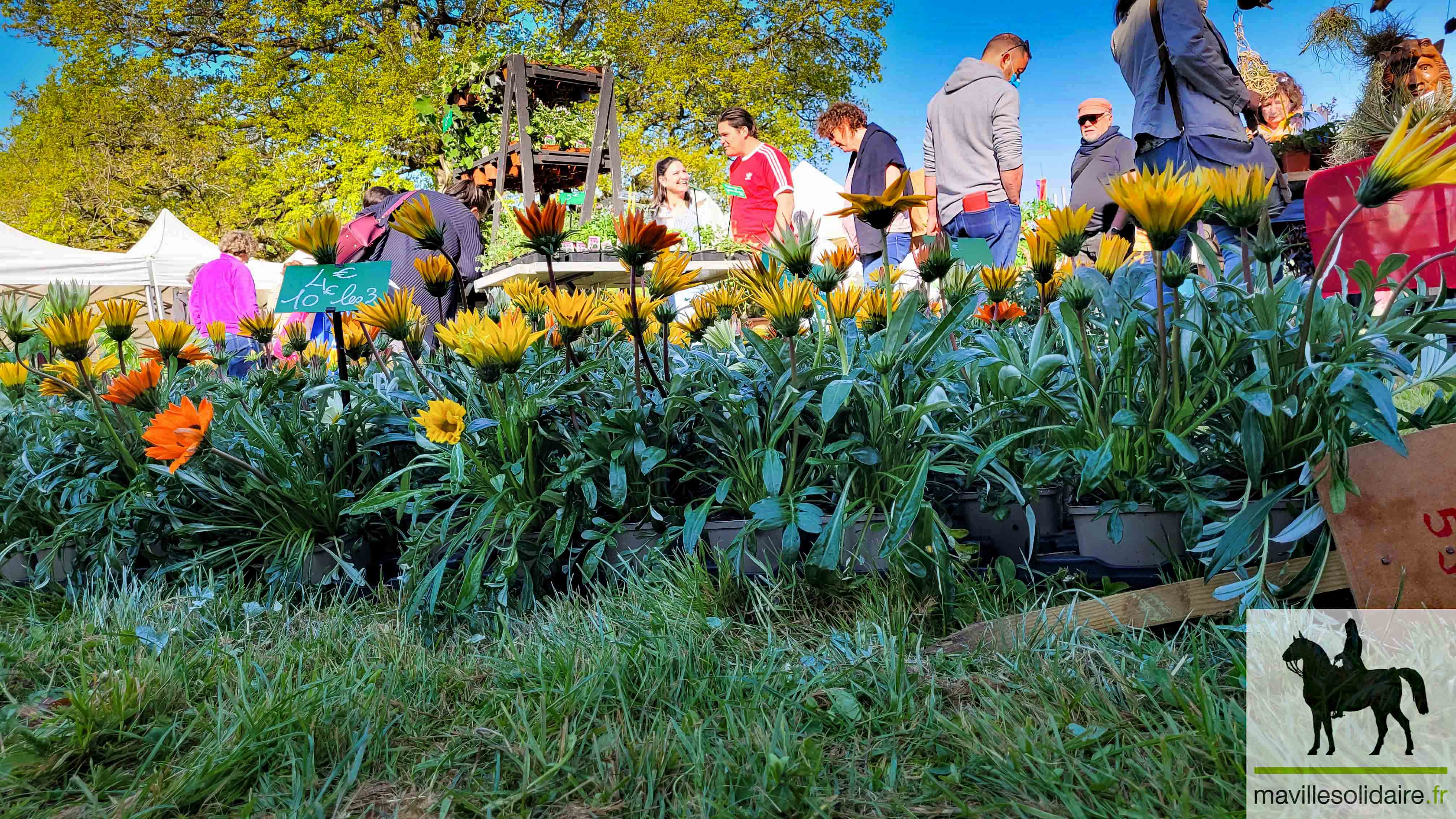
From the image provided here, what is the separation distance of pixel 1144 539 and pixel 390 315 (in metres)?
1.38

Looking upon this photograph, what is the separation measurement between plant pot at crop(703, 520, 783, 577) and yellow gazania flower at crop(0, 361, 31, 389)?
192 cm

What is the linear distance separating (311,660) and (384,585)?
0.96 ft

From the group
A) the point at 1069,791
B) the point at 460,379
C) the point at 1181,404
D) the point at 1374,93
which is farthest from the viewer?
the point at 1374,93

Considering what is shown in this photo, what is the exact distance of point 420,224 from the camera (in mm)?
1557

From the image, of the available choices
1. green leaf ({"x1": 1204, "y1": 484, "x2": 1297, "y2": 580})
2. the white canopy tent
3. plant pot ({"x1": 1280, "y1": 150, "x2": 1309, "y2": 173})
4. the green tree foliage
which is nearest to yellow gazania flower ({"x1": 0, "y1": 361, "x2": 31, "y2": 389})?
green leaf ({"x1": 1204, "y1": 484, "x2": 1297, "y2": 580})

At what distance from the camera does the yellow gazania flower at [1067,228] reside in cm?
157

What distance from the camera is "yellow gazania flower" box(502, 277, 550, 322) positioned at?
6.06 ft

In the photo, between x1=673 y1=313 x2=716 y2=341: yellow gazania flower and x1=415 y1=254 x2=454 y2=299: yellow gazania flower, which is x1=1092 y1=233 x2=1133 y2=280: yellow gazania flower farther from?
x1=415 y1=254 x2=454 y2=299: yellow gazania flower

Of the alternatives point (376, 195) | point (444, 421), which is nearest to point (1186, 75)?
point (444, 421)

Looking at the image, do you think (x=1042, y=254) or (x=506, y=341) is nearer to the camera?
(x=506, y=341)

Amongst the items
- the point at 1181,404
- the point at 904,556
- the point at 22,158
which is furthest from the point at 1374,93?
the point at 22,158

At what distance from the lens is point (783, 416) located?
1.48 meters

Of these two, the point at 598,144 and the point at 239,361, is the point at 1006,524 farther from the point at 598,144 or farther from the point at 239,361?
the point at 598,144

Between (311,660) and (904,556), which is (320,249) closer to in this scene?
(311,660)
